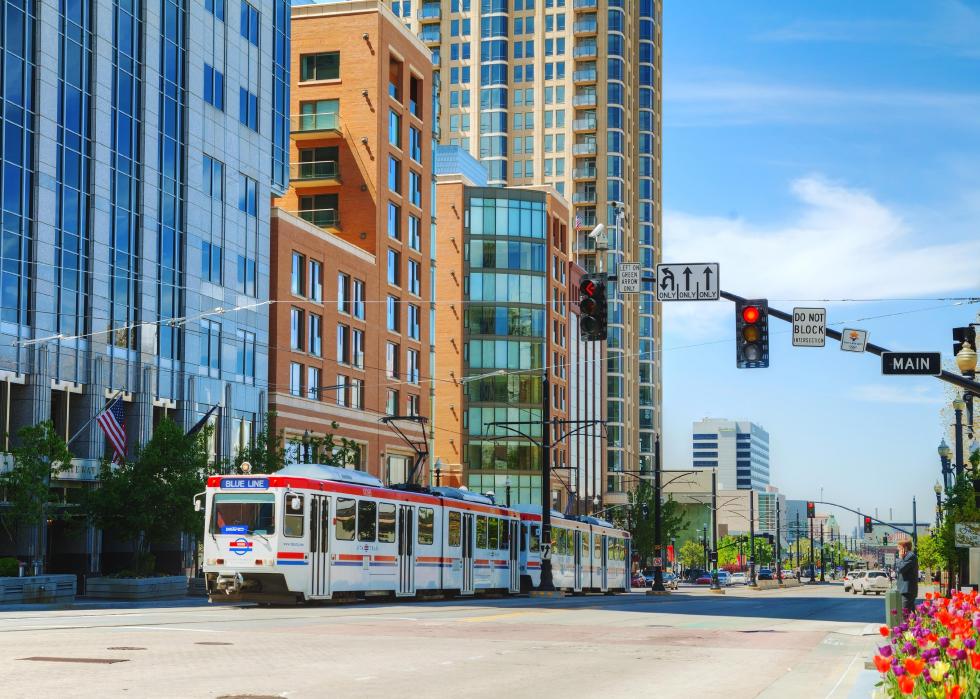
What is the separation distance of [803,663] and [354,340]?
2321 inches

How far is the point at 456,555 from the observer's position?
42344mm

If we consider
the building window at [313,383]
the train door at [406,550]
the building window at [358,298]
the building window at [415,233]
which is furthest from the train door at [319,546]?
the building window at [415,233]

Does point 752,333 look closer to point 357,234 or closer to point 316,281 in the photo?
point 316,281

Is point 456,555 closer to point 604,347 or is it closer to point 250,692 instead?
point 250,692

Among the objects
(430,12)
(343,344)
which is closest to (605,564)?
(343,344)

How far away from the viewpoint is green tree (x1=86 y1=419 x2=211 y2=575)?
149 feet

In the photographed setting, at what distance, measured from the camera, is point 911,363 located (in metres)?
25.2

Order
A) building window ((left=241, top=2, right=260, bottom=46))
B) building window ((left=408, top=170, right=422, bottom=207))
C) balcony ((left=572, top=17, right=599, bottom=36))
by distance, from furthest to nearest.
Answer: balcony ((left=572, top=17, right=599, bottom=36)), building window ((left=408, top=170, right=422, bottom=207)), building window ((left=241, top=2, right=260, bottom=46))

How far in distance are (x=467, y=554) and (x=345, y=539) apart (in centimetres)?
955

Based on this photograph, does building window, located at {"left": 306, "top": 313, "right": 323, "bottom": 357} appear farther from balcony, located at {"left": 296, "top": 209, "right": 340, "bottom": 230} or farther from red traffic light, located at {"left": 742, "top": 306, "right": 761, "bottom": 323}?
red traffic light, located at {"left": 742, "top": 306, "right": 761, "bottom": 323}

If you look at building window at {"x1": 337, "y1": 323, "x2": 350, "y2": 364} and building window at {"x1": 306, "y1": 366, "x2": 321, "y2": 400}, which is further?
building window at {"x1": 337, "y1": 323, "x2": 350, "y2": 364}

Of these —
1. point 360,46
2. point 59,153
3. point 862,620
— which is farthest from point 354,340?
point 862,620

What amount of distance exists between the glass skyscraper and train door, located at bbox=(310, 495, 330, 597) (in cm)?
1738

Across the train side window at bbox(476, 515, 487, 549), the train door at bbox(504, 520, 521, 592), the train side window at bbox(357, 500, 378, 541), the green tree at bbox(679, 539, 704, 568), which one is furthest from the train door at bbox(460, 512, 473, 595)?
the green tree at bbox(679, 539, 704, 568)
